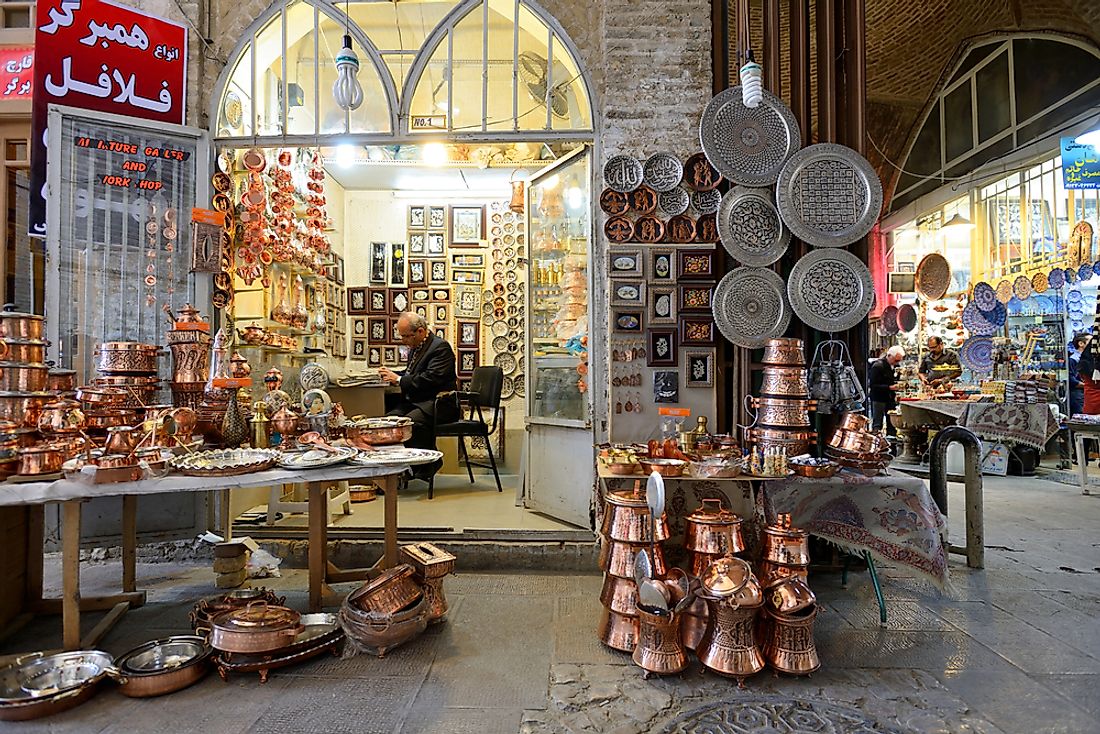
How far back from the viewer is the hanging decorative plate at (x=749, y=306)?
4.33 meters

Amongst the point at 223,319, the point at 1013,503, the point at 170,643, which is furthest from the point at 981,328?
the point at 170,643

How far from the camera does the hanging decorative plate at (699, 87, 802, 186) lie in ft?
14.2

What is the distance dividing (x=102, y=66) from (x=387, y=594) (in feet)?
14.3

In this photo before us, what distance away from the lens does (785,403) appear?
3.74m

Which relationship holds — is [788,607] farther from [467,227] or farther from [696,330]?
[467,227]

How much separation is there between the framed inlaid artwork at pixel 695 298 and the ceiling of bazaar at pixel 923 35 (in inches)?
159

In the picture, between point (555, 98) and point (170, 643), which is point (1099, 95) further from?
point (170, 643)

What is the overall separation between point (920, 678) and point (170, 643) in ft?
11.6

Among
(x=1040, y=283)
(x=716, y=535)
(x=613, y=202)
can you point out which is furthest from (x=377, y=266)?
(x=1040, y=283)

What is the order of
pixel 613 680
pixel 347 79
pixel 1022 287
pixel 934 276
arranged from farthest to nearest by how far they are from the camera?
pixel 934 276 → pixel 1022 287 → pixel 347 79 → pixel 613 680

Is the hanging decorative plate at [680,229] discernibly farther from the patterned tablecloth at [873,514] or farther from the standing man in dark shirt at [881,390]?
the standing man in dark shirt at [881,390]

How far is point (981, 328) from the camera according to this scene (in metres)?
10.3

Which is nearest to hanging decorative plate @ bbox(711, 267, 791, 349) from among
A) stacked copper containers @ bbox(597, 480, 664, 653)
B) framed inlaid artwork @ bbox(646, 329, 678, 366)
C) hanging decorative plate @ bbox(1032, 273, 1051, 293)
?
framed inlaid artwork @ bbox(646, 329, 678, 366)

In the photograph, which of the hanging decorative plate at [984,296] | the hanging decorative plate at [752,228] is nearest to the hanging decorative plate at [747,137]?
the hanging decorative plate at [752,228]
